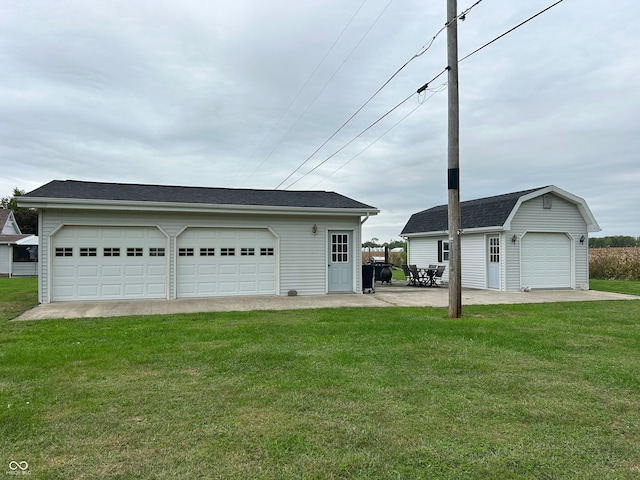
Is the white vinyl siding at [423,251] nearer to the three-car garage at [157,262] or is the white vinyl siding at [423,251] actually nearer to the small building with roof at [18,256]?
the three-car garage at [157,262]

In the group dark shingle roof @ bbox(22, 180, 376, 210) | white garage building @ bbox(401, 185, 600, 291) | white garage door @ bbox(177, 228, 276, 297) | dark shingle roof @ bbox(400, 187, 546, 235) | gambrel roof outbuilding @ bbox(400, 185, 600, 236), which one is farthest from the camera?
dark shingle roof @ bbox(400, 187, 546, 235)

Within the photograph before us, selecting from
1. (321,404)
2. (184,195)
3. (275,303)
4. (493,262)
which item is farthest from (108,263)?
(493,262)

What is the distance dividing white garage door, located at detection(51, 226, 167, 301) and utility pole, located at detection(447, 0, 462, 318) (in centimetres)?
799

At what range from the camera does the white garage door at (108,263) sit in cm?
1143

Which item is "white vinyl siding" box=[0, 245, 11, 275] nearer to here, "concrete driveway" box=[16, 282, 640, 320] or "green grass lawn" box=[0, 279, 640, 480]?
"concrete driveway" box=[16, 282, 640, 320]

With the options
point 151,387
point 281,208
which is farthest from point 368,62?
point 151,387

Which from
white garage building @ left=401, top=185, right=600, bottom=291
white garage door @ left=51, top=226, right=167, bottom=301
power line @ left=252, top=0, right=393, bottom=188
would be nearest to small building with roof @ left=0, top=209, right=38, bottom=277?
power line @ left=252, top=0, right=393, bottom=188

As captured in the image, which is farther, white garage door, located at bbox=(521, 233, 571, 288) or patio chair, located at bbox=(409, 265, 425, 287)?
patio chair, located at bbox=(409, 265, 425, 287)

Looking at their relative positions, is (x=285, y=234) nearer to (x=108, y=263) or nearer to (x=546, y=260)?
(x=108, y=263)

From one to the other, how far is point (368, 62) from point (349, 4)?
6.68 ft

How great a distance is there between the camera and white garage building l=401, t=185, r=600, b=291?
49.8ft

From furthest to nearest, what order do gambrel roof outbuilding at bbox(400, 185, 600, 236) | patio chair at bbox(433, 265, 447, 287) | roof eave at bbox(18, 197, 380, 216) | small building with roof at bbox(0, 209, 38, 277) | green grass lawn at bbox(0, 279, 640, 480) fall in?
1. small building with roof at bbox(0, 209, 38, 277)
2. patio chair at bbox(433, 265, 447, 287)
3. gambrel roof outbuilding at bbox(400, 185, 600, 236)
4. roof eave at bbox(18, 197, 380, 216)
5. green grass lawn at bbox(0, 279, 640, 480)

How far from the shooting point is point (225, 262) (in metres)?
12.9

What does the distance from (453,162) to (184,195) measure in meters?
8.24
